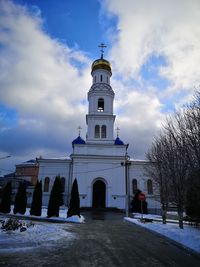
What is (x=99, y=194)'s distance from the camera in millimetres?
37125

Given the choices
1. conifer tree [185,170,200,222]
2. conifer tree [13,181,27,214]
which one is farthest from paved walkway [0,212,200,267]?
conifer tree [13,181,27,214]

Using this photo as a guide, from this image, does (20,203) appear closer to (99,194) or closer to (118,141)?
(99,194)

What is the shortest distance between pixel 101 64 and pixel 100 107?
759 centimetres

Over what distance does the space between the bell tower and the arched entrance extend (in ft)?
22.0

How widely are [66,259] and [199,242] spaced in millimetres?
6097

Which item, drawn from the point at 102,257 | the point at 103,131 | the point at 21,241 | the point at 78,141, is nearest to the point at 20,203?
the point at 78,141

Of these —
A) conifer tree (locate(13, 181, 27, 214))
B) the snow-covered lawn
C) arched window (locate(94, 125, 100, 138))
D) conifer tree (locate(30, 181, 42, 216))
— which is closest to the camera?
the snow-covered lawn

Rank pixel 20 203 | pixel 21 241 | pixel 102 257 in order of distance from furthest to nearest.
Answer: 1. pixel 20 203
2. pixel 21 241
3. pixel 102 257

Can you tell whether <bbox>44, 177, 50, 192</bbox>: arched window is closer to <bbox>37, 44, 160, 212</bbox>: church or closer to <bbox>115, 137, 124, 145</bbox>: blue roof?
<bbox>37, 44, 160, 212</bbox>: church

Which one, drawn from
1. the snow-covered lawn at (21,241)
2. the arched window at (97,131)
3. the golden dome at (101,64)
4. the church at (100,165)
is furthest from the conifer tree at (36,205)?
the golden dome at (101,64)

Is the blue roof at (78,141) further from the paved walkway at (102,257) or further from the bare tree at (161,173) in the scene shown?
the paved walkway at (102,257)

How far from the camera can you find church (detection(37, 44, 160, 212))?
35.8 metres

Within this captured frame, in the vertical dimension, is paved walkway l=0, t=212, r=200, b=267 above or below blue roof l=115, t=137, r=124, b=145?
below

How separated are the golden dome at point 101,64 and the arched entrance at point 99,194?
1940 cm
